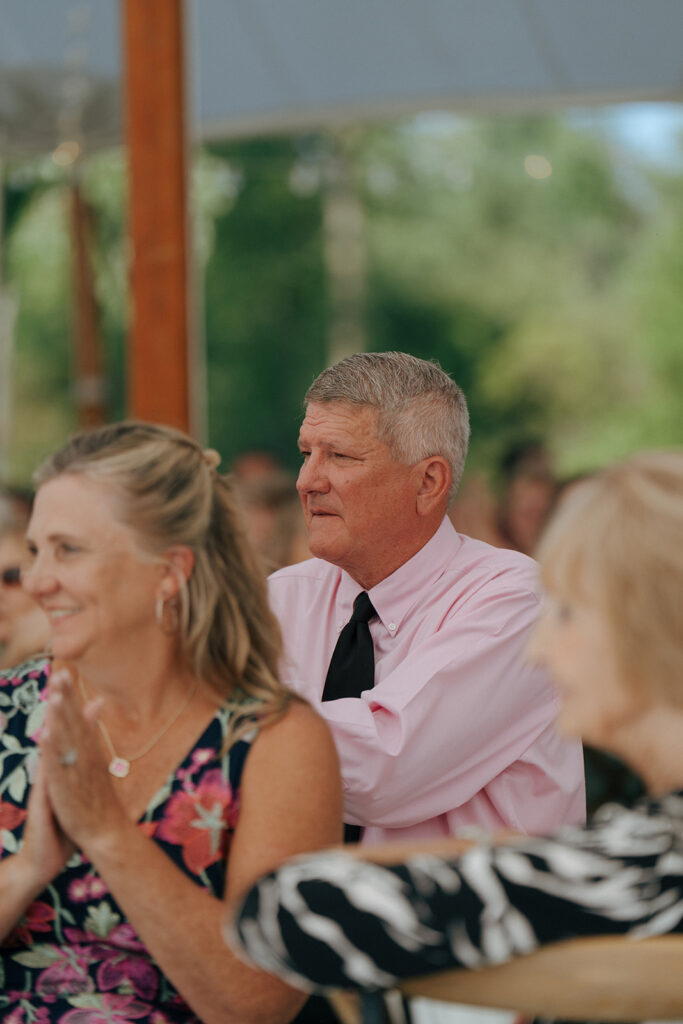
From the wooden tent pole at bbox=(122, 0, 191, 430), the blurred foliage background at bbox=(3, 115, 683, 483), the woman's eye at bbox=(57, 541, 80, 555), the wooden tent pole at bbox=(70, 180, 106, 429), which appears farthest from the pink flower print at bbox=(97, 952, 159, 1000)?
the blurred foliage background at bbox=(3, 115, 683, 483)

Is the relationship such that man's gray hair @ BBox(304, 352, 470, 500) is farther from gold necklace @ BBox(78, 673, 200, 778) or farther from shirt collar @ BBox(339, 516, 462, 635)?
gold necklace @ BBox(78, 673, 200, 778)

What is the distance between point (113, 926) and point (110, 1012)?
105 millimetres

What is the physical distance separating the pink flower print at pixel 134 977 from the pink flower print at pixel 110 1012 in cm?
1

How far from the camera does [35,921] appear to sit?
1.87 metres

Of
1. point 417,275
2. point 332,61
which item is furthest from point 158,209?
point 417,275

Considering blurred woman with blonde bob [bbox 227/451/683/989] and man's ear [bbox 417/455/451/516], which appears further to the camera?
man's ear [bbox 417/455/451/516]

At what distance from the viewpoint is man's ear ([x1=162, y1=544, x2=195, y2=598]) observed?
1899 millimetres

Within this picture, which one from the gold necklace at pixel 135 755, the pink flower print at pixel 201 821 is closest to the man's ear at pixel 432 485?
the gold necklace at pixel 135 755

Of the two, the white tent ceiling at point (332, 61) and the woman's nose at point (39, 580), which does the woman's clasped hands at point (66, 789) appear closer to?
the woman's nose at point (39, 580)

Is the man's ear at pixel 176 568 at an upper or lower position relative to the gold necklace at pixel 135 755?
upper

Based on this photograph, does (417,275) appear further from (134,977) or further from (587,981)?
(587,981)

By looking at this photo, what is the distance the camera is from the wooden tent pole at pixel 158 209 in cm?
414

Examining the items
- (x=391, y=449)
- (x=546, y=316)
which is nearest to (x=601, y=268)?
(x=546, y=316)

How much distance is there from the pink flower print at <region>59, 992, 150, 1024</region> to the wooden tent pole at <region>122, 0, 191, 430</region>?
256 cm
